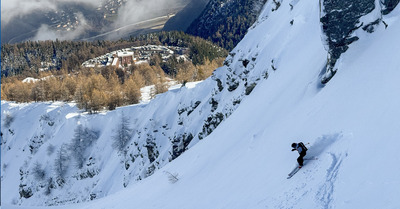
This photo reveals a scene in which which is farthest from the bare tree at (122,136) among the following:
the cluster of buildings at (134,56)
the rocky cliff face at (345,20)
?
the cluster of buildings at (134,56)

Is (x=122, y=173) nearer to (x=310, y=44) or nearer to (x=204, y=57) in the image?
(x=310, y=44)

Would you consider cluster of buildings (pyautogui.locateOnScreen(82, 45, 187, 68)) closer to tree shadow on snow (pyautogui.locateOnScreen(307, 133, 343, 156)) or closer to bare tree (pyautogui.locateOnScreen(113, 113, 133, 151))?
bare tree (pyautogui.locateOnScreen(113, 113, 133, 151))

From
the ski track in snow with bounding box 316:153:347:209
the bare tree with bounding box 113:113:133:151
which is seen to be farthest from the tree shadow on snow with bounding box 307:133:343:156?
the bare tree with bounding box 113:113:133:151

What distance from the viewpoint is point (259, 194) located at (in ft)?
44.4

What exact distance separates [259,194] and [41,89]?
118 m

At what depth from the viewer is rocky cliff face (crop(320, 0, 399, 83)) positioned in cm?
1675

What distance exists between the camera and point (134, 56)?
17912 cm

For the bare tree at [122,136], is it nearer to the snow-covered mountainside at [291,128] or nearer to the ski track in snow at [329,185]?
the snow-covered mountainside at [291,128]

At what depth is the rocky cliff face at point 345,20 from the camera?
55.0 ft

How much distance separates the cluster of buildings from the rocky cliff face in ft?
485

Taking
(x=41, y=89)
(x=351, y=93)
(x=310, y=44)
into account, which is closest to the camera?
(x=351, y=93)

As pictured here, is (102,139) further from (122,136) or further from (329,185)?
(329,185)

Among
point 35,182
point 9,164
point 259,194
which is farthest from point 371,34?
point 9,164

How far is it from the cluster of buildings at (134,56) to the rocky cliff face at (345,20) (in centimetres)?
14770
